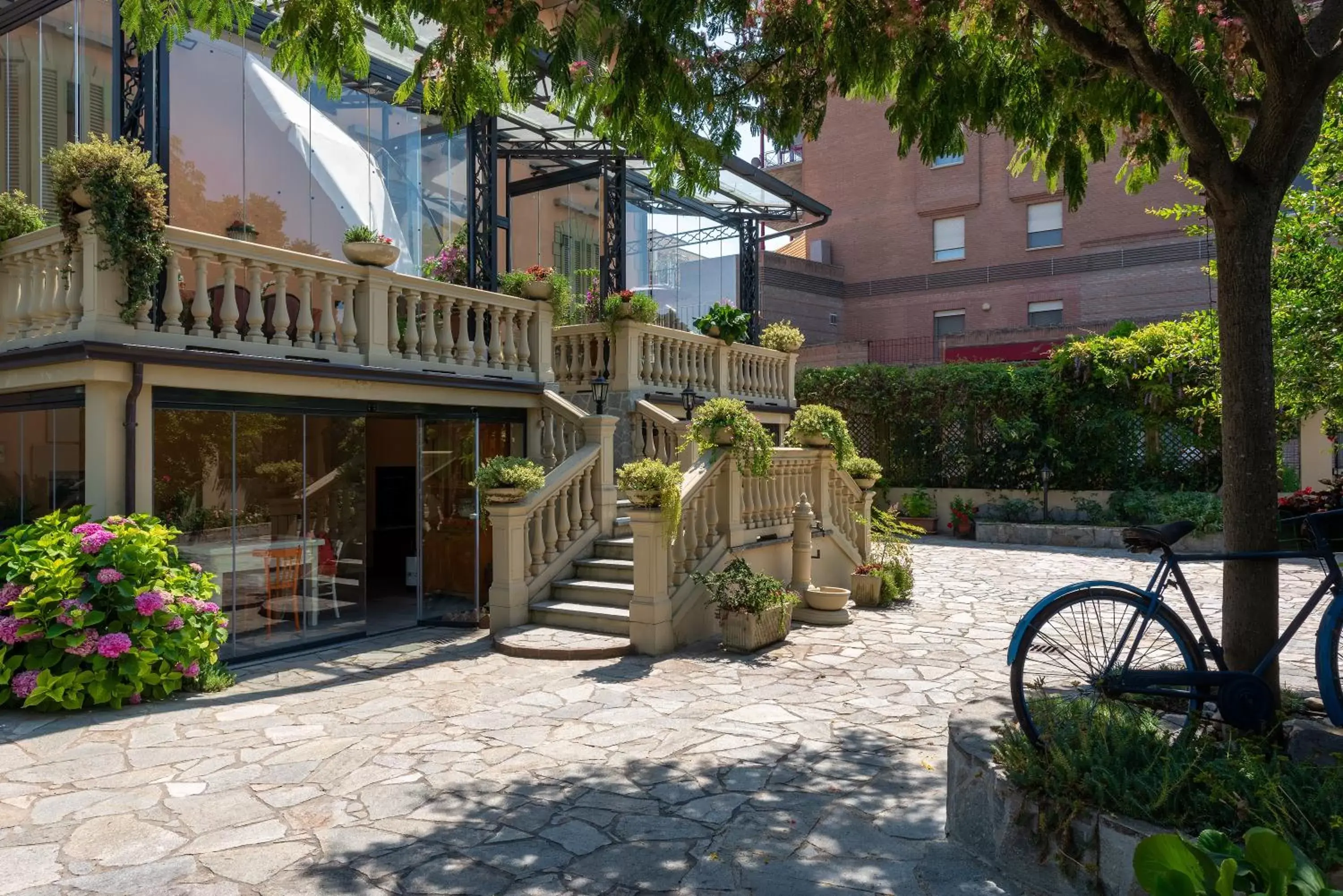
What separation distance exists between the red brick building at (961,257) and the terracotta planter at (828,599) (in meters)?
18.1

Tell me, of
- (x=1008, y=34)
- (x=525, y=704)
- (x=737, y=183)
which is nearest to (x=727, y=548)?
(x=525, y=704)

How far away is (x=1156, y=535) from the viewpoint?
426cm

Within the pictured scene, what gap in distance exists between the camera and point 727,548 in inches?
378

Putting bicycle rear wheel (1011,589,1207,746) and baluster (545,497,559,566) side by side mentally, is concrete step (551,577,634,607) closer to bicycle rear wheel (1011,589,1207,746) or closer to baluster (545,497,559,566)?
baluster (545,497,559,566)

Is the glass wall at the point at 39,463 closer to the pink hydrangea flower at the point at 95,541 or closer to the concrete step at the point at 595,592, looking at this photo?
the pink hydrangea flower at the point at 95,541

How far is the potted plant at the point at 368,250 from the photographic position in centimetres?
934

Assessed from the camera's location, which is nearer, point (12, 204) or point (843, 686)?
point (843, 686)

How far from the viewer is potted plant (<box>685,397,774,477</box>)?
9.49 metres

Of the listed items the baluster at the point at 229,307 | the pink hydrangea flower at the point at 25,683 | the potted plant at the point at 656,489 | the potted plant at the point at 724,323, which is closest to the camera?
the pink hydrangea flower at the point at 25,683

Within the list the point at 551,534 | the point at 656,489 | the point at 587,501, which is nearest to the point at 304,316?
the point at 551,534

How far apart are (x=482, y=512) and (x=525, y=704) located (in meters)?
4.21

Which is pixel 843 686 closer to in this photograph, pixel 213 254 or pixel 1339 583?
pixel 1339 583

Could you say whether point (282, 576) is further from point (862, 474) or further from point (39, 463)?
point (862, 474)

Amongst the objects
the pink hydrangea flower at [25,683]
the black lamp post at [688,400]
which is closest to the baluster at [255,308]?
the pink hydrangea flower at [25,683]
